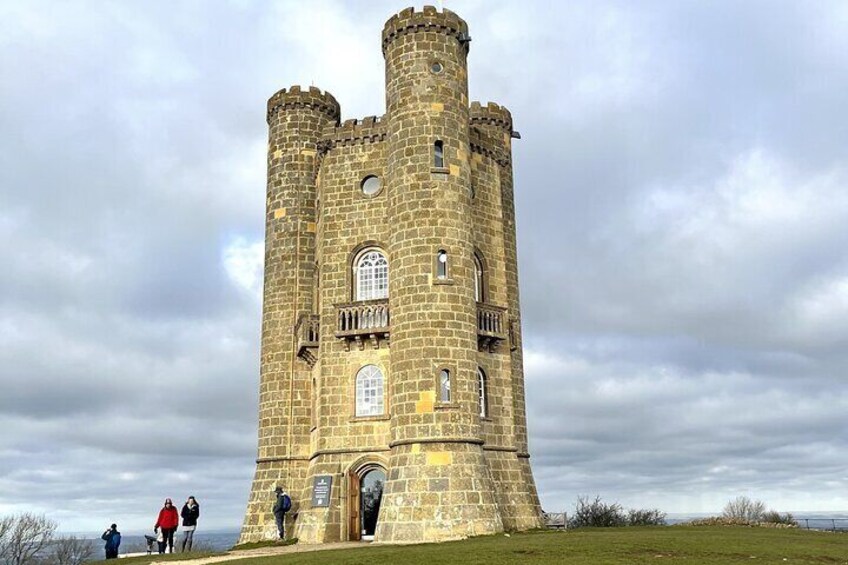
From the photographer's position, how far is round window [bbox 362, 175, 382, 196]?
113 feet

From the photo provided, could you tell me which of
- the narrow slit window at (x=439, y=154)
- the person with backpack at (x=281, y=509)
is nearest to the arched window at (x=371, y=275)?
the narrow slit window at (x=439, y=154)

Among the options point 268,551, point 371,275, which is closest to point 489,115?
point 371,275

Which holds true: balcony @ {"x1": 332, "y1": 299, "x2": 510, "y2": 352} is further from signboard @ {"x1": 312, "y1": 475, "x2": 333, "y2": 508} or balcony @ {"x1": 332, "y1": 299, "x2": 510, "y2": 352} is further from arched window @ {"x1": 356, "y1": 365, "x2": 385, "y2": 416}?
signboard @ {"x1": 312, "y1": 475, "x2": 333, "y2": 508}

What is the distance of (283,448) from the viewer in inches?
1388

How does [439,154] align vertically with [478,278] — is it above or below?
above

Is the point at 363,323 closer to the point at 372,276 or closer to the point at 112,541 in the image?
the point at 372,276

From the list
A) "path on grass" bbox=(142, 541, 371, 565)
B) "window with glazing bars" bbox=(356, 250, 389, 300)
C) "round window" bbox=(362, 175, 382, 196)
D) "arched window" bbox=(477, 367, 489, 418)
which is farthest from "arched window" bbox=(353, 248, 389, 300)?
"path on grass" bbox=(142, 541, 371, 565)

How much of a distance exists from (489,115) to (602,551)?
2293cm

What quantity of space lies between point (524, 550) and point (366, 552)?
15.1 ft

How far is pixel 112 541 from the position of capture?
101ft

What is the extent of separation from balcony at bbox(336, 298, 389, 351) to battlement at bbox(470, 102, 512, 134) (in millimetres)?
11106

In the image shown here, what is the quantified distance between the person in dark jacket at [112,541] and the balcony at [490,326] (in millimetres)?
15403

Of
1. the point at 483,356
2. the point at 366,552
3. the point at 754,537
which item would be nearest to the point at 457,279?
the point at 483,356

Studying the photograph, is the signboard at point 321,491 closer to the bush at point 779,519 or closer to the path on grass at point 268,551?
the path on grass at point 268,551
